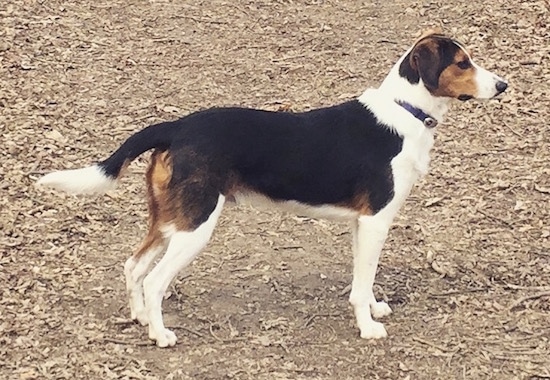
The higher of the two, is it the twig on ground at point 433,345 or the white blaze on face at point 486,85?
the white blaze on face at point 486,85

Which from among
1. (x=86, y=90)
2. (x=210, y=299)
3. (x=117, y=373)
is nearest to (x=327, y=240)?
(x=210, y=299)

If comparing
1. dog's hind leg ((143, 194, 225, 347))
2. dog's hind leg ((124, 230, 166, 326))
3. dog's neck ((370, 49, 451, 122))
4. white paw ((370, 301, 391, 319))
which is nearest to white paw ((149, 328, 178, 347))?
dog's hind leg ((143, 194, 225, 347))

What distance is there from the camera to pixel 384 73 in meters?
9.25

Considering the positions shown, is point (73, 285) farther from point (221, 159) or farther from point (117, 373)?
point (221, 159)

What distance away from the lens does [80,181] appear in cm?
488

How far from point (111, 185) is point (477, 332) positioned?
82.0 inches

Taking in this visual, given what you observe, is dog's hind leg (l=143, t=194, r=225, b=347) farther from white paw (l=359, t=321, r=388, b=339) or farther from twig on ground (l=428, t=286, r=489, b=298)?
twig on ground (l=428, t=286, r=489, b=298)

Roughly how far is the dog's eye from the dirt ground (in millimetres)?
1347

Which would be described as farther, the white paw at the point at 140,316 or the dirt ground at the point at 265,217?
the white paw at the point at 140,316

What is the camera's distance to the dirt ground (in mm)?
5098

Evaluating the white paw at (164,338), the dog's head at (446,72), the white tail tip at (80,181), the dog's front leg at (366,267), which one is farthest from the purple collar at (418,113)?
the white paw at (164,338)

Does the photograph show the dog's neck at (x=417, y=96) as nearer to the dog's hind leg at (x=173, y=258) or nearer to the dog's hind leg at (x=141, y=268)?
the dog's hind leg at (x=173, y=258)

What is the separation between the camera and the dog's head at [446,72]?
5.11 m

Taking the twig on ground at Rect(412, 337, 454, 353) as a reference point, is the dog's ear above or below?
above
